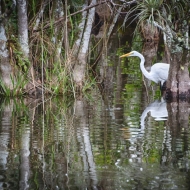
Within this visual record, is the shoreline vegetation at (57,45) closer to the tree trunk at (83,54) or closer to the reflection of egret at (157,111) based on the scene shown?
the tree trunk at (83,54)

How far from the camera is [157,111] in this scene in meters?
14.5

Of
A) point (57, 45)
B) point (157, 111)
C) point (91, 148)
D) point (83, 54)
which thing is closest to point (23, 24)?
point (57, 45)

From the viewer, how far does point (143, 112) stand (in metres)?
14.4

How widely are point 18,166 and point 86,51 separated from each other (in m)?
8.63

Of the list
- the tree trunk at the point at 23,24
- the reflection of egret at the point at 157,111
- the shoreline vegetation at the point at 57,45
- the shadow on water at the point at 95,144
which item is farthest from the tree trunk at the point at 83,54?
the reflection of egret at the point at 157,111

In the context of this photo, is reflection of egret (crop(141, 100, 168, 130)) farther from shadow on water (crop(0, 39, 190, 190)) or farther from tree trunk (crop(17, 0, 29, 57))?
tree trunk (crop(17, 0, 29, 57))

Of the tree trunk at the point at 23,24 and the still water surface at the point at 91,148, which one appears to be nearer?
the still water surface at the point at 91,148

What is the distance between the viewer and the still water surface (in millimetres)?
8203

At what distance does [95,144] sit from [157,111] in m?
4.25

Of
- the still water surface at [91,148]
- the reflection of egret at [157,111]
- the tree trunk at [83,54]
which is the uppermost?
the tree trunk at [83,54]

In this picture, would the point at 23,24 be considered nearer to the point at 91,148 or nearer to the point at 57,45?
the point at 57,45

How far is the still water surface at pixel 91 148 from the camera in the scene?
8.20 m

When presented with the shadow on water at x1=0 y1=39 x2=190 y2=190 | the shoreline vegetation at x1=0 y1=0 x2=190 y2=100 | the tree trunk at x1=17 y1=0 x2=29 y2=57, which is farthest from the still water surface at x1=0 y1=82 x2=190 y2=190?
the tree trunk at x1=17 y1=0 x2=29 y2=57

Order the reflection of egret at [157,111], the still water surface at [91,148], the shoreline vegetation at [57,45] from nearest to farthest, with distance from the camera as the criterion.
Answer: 1. the still water surface at [91,148]
2. the reflection of egret at [157,111]
3. the shoreline vegetation at [57,45]
